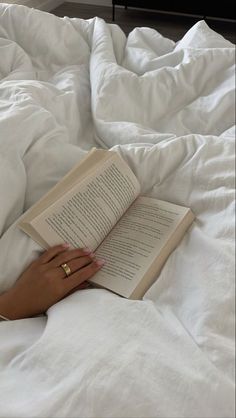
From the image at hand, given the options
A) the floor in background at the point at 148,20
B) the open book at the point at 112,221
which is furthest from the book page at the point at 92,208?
the floor in background at the point at 148,20

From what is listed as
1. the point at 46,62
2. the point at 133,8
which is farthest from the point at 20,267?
the point at 133,8

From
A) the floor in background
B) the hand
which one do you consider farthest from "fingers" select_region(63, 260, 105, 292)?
the floor in background

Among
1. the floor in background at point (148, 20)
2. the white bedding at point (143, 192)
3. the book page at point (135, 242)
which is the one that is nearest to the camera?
the white bedding at point (143, 192)

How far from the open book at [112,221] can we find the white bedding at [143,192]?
0.08 ft

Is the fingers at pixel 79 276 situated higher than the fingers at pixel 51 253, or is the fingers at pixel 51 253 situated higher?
the fingers at pixel 51 253

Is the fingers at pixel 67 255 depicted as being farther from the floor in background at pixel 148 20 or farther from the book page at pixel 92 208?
→ the floor in background at pixel 148 20

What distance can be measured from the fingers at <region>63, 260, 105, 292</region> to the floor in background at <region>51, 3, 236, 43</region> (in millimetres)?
2543

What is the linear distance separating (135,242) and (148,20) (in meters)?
2.83

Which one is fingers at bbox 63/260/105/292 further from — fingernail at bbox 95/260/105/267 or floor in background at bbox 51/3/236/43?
floor in background at bbox 51/3/236/43

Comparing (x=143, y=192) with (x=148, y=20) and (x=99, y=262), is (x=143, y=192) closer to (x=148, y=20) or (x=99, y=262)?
(x=99, y=262)

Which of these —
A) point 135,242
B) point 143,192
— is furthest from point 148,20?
point 135,242

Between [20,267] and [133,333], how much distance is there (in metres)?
0.25

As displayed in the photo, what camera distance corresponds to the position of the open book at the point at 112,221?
2.34 feet

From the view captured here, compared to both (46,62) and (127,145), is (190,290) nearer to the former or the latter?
(127,145)
